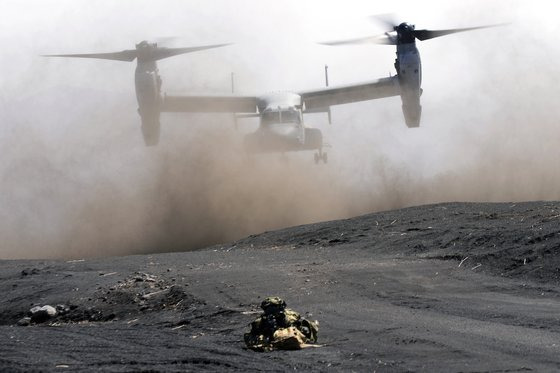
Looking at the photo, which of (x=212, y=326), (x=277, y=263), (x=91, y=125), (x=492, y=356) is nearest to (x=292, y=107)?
(x=91, y=125)

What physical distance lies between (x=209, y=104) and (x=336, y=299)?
66.0 ft

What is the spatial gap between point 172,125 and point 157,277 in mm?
18730

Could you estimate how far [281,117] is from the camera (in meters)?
31.2

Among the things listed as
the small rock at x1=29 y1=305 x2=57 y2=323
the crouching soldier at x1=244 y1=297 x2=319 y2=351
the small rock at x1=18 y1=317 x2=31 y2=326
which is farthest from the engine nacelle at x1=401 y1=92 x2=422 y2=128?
the crouching soldier at x1=244 y1=297 x2=319 y2=351

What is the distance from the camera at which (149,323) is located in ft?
44.7

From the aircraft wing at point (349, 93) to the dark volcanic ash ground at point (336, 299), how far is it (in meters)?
9.89

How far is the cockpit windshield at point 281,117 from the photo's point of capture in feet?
102

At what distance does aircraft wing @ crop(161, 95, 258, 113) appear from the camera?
32.5 m

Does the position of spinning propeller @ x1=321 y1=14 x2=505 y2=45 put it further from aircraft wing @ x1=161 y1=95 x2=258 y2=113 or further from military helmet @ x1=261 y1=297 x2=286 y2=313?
military helmet @ x1=261 y1=297 x2=286 y2=313

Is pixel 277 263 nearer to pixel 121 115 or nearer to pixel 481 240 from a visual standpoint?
pixel 481 240

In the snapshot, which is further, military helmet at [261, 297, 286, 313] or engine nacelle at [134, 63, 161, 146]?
engine nacelle at [134, 63, 161, 146]

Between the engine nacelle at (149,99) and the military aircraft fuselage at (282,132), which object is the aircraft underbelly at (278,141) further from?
the engine nacelle at (149,99)

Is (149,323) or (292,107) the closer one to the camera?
(149,323)

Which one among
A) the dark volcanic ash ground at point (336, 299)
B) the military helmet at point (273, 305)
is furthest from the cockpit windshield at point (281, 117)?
the military helmet at point (273, 305)
